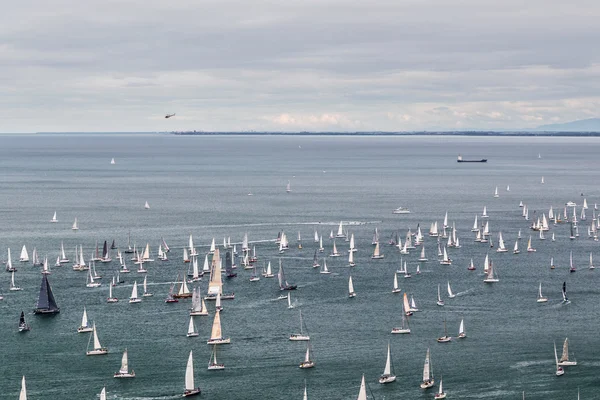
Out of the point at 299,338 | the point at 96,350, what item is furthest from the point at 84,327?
the point at 299,338

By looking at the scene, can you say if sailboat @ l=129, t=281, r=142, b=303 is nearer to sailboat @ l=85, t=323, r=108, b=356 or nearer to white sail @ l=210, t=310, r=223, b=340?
sailboat @ l=85, t=323, r=108, b=356

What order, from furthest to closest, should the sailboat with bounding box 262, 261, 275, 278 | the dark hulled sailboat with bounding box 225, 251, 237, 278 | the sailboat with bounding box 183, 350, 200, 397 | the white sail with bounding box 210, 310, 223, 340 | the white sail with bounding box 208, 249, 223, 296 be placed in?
the dark hulled sailboat with bounding box 225, 251, 237, 278, the sailboat with bounding box 262, 261, 275, 278, the white sail with bounding box 208, 249, 223, 296, the white sail with bounding box 210, 310, 223, 340, the sailboat with bounding box 183, 350, 200, 397

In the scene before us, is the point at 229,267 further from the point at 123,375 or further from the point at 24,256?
the point at 123,375

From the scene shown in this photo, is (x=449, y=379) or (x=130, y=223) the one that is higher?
(x=130, y=223)

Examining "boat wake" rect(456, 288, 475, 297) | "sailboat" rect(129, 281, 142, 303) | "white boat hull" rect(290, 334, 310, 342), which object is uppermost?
"sailboat" rect(129, 281, 142, 303)

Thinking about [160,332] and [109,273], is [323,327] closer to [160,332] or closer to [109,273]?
[160,332]

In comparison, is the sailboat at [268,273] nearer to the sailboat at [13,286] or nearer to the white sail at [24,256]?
the sailboat at [13,286]

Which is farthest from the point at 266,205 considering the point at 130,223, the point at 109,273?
the point at 109,273

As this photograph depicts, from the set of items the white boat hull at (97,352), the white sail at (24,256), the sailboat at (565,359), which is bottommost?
the sailboat at (565,359)

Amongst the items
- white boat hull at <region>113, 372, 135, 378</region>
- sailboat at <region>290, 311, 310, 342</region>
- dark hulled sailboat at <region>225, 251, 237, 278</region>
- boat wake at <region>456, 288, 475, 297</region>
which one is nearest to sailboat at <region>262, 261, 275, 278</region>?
dark hulled sailboat at <region>225, 251, 237, 278</region>

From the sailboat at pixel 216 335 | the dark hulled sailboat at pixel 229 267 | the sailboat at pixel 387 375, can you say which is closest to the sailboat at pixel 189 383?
the sailboat at pixel 216 335

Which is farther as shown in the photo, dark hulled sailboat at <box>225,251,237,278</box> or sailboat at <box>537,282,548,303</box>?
dark hulled sailboat at <box>225,251,237,278</box>
